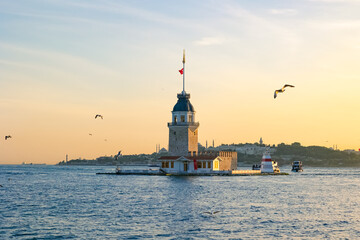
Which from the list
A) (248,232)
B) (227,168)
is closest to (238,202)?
(248,232)

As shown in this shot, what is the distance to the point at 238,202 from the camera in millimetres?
59500

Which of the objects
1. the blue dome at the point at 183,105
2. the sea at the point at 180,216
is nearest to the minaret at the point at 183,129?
the blue dome at the point at 183,105

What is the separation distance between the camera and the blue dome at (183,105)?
367 feet

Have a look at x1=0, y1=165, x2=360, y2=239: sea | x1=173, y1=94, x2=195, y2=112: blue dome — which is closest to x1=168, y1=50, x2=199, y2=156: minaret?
x1=173, y1=94, x2=195, y2=112: blue dome

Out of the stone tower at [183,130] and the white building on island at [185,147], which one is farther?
the stone tower at [183,130]

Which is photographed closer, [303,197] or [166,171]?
[303,197]

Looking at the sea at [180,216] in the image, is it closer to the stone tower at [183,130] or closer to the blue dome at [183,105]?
the stone tower at [183,130]

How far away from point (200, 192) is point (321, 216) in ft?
84.9

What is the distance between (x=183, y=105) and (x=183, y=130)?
6.06 m

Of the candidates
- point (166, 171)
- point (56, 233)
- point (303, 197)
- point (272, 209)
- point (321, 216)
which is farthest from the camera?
point (166, 171)

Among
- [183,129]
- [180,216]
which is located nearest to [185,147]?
[183,129]

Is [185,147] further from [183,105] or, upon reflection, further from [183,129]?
[183,105]

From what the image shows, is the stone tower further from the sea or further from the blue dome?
the sea

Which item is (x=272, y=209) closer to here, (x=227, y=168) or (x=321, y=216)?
(x=321, y=216)
